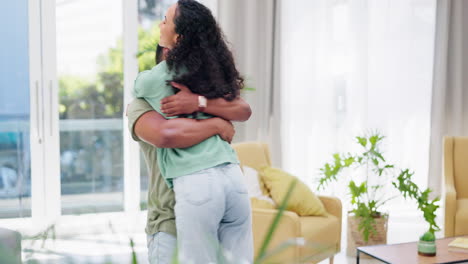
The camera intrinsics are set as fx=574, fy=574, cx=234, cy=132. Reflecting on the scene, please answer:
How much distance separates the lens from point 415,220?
5289 mm

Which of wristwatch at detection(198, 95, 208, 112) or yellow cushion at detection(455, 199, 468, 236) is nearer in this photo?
wristwatch at detection(198, 95, 208, 112)

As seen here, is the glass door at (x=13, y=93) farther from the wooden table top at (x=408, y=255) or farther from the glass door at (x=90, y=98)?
the wooden table top at (x=408, y=255)

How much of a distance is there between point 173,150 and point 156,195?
0.50 feet

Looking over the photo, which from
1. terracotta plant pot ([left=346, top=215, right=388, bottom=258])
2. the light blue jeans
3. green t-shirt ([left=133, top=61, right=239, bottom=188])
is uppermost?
green t-shirt ([left=133, top=61, right=239, bottom=188])

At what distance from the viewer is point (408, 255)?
2920mm

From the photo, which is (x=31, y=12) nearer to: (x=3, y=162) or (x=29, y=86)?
(x=29, y=86)

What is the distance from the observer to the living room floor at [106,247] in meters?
0.43

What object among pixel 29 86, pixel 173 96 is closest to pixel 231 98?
pixel 173 96

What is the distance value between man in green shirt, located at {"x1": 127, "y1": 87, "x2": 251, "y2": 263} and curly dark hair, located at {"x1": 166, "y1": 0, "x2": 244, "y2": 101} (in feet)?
0.11

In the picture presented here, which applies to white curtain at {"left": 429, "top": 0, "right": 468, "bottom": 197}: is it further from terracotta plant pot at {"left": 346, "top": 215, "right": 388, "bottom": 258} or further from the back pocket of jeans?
the back pocket of jeans

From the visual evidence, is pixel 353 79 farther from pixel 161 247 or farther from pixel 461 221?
pixel 161 247

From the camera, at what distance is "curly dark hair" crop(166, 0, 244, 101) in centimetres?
143

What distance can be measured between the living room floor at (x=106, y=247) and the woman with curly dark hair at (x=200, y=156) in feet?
0.55

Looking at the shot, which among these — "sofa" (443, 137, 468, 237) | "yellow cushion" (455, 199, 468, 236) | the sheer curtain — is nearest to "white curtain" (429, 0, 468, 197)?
the sheer curtain
